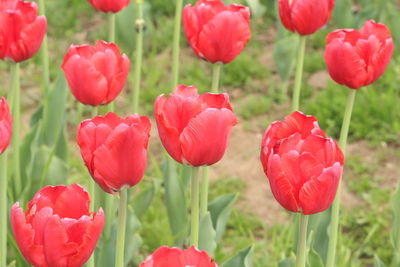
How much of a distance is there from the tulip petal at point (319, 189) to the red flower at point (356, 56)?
0.52 m

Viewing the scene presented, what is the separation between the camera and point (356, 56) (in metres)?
2.08

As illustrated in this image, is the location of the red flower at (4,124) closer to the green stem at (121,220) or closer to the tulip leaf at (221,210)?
the green stem at (121,220)

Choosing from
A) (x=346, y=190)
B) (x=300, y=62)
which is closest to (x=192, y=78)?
(x=346, y=190)

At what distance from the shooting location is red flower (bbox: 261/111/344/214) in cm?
161

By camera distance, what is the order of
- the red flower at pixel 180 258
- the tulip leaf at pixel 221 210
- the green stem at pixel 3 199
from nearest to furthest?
the red flower at pixel 180 258 < the green stem at pixel 3 199 < the tulip leaf at pixel 221 210

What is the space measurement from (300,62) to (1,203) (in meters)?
0.92

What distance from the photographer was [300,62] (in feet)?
8.18

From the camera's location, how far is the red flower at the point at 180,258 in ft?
4.76

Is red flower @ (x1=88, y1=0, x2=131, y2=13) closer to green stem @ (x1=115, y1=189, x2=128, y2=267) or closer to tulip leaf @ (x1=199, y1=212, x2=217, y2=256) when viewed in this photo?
tulip leaf @ (x1=199, y1=212, x2=217, y2=256)

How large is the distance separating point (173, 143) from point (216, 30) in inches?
22.4

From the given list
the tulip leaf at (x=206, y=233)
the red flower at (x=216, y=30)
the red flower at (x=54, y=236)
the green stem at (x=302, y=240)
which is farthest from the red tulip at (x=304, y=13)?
the red flower at (x=54, y=236)

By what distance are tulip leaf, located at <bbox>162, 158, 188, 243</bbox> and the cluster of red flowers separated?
1.78ft

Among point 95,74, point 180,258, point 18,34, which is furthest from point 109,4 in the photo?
point 180,258

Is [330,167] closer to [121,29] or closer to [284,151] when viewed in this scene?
[284,151]
